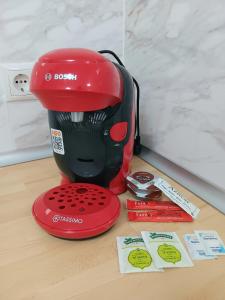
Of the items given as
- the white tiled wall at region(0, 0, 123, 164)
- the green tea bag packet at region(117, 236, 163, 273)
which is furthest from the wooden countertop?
the white tiled wall at region(0, 0, 123, 164)

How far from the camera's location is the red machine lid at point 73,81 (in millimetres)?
395

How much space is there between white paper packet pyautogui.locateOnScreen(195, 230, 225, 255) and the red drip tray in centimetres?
15

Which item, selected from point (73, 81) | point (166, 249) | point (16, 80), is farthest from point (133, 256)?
point (16, 80)

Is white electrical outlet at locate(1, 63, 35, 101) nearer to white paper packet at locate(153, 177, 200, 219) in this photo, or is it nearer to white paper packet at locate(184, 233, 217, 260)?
white paper packet at locate(153, 177, 200, 219)

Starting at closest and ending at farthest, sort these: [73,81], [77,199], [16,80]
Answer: [73,81] → [77,199] → [16,80]

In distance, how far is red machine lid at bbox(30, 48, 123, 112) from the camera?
0.40 metres

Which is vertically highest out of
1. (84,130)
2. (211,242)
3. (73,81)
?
(73,81)

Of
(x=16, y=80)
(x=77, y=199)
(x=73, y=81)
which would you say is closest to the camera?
(x=73, y=81)

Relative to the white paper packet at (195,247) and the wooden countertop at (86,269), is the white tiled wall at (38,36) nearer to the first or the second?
the wooden countertop at (86,269)

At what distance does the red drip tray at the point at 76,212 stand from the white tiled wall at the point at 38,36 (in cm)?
26

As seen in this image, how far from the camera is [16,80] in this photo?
67 cm

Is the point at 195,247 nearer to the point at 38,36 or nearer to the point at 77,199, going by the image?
the point at 77,199

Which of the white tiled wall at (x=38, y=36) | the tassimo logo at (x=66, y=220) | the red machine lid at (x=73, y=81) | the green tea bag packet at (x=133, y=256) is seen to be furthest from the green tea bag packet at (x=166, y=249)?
the white tiled wall at (x=38, y=36)

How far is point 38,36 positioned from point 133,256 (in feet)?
1.79
